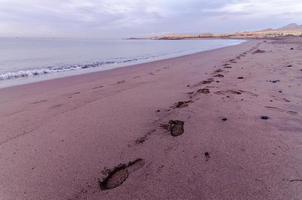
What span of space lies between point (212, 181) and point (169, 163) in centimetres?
51

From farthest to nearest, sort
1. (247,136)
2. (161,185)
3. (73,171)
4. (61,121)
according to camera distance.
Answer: (61,121), (247,136), (73,171), (161,185)

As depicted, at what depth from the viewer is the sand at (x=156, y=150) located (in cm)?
209

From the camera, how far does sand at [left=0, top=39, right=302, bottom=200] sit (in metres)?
2.09

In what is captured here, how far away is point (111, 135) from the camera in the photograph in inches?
128

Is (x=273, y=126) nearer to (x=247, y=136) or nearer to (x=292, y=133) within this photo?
(x=292, y=133)

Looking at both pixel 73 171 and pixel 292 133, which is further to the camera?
pixel 292 133

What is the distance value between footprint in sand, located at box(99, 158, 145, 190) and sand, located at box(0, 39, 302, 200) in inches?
0.4

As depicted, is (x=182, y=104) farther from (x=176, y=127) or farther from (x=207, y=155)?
(x=207, y=155)

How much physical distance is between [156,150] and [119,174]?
0.60 metres

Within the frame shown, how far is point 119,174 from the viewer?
234cm

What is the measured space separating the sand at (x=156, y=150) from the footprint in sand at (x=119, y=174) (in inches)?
0.4

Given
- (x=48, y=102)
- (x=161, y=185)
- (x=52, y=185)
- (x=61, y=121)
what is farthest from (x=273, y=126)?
(x=48, y=102)

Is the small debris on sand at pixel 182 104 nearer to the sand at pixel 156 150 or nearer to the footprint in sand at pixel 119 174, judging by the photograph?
the sand at pixel 156 150

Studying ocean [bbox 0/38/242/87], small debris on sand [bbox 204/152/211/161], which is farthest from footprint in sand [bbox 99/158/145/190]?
ocean [bbox 0/38/242/87]
